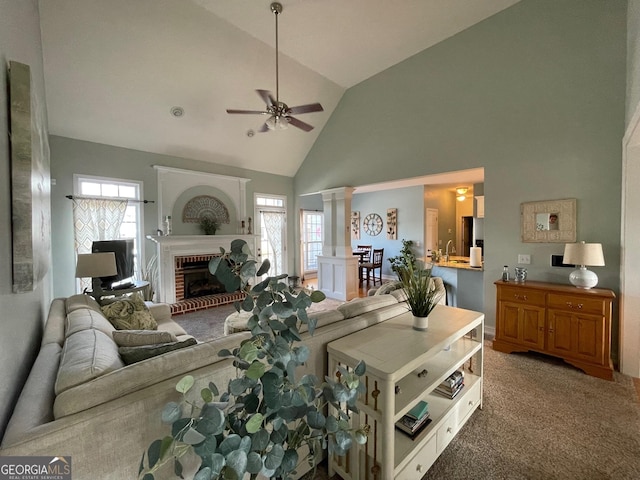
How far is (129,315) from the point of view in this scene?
243 cm

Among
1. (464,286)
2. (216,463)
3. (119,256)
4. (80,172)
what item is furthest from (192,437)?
(80,172)

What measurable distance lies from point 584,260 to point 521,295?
662 mm

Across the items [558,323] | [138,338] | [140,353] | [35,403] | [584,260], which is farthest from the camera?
[558,323]

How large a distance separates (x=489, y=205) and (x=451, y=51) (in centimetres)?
234

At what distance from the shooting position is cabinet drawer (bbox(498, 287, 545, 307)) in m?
2.86

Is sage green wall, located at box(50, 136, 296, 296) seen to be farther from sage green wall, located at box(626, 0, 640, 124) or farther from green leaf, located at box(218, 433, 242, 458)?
sage green wall, located at box(626, 0, 640, 124)

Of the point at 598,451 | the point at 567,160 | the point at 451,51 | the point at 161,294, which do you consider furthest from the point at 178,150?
the point at 598,451

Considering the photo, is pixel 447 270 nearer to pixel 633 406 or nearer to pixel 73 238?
pixel 633 406

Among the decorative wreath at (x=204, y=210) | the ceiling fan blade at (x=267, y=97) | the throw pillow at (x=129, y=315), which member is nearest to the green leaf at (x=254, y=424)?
the throw pillow at (x=129, y=315)

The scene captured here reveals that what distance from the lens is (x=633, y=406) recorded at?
2111 millimetres

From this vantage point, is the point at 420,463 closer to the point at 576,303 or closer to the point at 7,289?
the point at 7,289

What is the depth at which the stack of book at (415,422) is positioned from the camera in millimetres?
1510

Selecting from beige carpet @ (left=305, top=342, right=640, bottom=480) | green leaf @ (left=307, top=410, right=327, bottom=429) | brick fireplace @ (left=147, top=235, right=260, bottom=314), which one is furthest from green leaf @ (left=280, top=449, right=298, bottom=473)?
brick fireplace @ (left=147, top=235, right=260, bottom=314)

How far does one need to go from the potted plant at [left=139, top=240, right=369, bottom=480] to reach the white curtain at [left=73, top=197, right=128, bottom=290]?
14.9 ft
